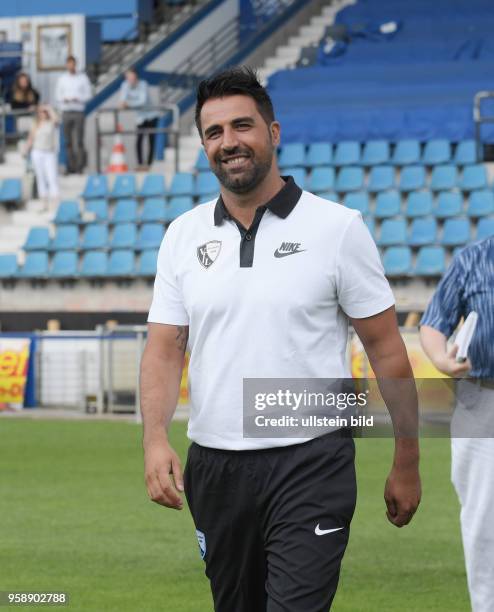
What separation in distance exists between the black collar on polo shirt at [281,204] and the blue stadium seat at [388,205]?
838 inches

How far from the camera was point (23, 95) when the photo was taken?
107 feet

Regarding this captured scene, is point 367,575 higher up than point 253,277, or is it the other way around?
point 253,277

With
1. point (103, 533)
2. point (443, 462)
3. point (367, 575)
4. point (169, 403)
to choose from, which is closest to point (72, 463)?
point (443, 462)

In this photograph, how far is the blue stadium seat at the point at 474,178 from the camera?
1034 inches

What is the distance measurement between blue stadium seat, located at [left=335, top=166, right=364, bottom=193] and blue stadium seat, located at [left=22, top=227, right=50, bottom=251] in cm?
562

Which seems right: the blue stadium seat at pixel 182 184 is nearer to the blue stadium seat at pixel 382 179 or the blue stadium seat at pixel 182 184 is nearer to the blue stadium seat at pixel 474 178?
the blue stadium seat at pixel 382 179

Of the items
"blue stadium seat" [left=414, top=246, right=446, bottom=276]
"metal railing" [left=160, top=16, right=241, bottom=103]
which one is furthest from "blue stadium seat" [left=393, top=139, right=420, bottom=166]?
"metal railing" [left=160, top=16, right=241, bottom=103]

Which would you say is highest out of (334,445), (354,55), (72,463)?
(354,55)

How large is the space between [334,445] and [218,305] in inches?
23.2

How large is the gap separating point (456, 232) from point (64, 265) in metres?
7.40

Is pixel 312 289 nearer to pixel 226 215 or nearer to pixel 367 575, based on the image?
pixel 226 215

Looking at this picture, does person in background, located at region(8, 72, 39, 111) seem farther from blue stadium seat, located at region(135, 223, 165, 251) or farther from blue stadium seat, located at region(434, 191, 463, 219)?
blue stadium seat, located at region(434, 191, 463, 219)

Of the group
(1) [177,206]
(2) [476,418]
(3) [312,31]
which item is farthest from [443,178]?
(2) [476,418]

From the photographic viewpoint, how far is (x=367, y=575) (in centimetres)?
1005
